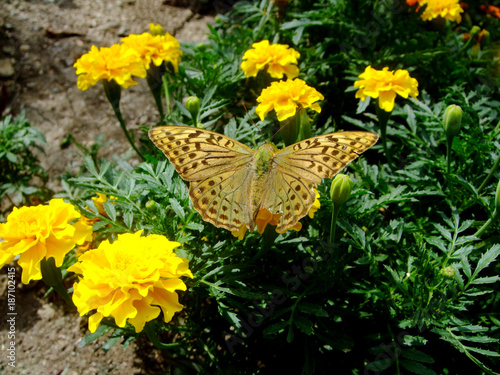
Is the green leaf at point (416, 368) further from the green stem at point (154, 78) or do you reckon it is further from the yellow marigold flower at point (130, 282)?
the green stem at point (154, 78)

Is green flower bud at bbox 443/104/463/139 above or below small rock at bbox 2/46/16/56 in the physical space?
above

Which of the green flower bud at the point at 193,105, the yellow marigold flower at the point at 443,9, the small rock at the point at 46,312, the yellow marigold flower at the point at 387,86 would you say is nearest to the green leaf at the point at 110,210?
the green flower bud at the point at 193,105

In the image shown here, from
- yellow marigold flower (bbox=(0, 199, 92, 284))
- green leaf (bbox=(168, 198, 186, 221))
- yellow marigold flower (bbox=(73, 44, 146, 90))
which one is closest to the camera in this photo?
yellow marigold flower (bbox=(0, 199, 92, 284))

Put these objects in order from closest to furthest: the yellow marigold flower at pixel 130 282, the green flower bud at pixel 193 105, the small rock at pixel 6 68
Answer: the yellow marigold flower at pixel 130 282 → the green flower bud at pixel 193 105 → the small rock at pixel 6 68

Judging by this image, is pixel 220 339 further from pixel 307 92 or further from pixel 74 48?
pixel 74 48

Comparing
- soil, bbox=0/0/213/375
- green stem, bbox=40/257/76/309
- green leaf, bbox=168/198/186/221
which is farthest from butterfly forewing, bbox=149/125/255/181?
soil, bbox=0/0/213/375

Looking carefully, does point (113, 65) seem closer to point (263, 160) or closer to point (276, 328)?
point (263, 160)

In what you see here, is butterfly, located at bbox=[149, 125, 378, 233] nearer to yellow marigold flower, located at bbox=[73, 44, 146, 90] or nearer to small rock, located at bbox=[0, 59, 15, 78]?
yellow marigold flower, located at bbox=[73, 44, 146, 90]
